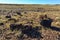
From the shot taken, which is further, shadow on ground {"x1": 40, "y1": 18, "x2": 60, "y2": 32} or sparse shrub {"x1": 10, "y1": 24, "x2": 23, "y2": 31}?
shadow on ground {"x1": 40, "y1": 18, "x2": 60, "y2": 32}

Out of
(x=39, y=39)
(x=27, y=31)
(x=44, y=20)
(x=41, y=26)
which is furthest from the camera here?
(x=44, y=20)

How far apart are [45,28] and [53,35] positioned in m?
2.21

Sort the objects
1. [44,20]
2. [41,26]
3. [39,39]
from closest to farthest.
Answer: [39,39] → [41,26] → [44,20]

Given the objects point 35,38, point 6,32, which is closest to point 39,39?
point 35,38

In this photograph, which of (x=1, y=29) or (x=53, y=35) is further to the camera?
(x=1, y=29)

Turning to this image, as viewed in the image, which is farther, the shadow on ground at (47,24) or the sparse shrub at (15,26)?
the shadow on ground at (47,24)

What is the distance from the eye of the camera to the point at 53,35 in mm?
23859

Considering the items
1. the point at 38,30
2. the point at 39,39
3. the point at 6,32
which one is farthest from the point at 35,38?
the point at 6,32

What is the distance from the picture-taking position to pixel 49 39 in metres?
23.0

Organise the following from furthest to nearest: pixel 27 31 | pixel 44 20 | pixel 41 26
Answer: pixel 44 20, pixel 41 26, pixel 27 31

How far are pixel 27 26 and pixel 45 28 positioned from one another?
2285mm

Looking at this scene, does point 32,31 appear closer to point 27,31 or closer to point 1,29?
point 27,31

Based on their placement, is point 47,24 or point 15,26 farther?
point 47,24

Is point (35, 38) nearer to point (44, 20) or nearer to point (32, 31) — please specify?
point (32, 31)
